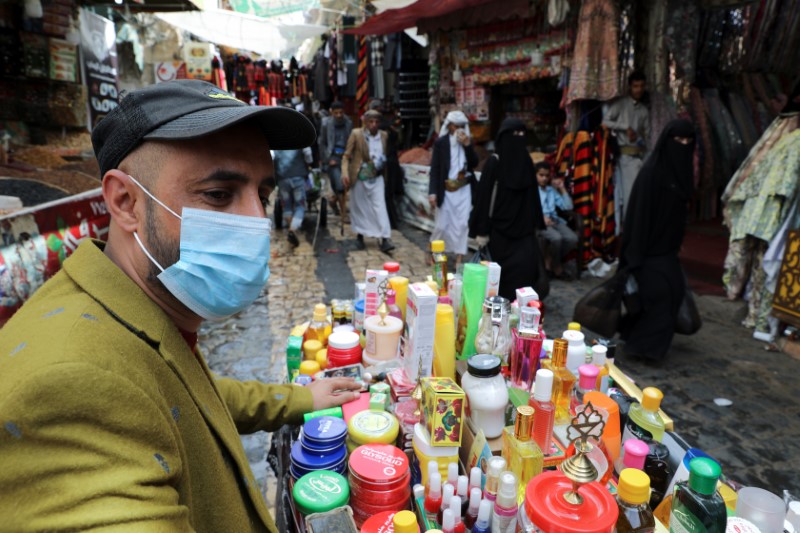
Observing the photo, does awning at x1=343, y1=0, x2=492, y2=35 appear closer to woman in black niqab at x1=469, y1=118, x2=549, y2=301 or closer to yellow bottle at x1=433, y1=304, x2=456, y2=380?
woman in black niqab at x1=469, y1=118, x2=549, y2=301

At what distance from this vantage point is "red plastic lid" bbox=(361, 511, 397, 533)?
4.33 ft

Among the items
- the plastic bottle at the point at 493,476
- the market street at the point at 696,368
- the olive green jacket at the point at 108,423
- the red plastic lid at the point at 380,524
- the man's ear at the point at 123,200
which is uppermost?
the man's ear at the point at 123,200

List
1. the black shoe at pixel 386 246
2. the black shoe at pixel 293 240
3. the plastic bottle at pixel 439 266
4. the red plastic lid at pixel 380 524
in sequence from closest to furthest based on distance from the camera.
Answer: the red plastic lid at pixel 380 524 < the plastic bottle at pixel 439 266 < the black shoe at pixel 386 246 < the black shoe at pixel 293 240

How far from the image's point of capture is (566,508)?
3.60 ft

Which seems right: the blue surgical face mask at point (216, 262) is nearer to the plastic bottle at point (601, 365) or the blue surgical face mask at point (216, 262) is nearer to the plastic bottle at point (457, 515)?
the plastic bottle at point (457, 515)

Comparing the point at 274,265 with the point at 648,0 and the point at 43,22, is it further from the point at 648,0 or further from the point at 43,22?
the point at 648,0

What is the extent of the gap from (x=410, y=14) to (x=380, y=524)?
8314 millimetres

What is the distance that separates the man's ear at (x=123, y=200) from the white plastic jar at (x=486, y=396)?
3.50 ft

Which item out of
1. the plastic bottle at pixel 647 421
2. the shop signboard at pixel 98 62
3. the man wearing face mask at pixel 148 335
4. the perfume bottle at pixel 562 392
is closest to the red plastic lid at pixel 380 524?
the man wearing face mask at pixel 148 335

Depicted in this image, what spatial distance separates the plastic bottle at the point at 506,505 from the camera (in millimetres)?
1238

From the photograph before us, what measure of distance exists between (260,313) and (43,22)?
4458mm

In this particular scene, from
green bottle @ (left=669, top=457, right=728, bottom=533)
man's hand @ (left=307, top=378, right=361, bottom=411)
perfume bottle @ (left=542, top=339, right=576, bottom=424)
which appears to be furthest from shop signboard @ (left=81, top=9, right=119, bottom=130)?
green bottle @ (left=669, top=457, right=728, bottom=533)

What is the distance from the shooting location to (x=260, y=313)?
18.1 feet

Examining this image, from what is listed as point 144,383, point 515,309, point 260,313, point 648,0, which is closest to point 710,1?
point 648,0
